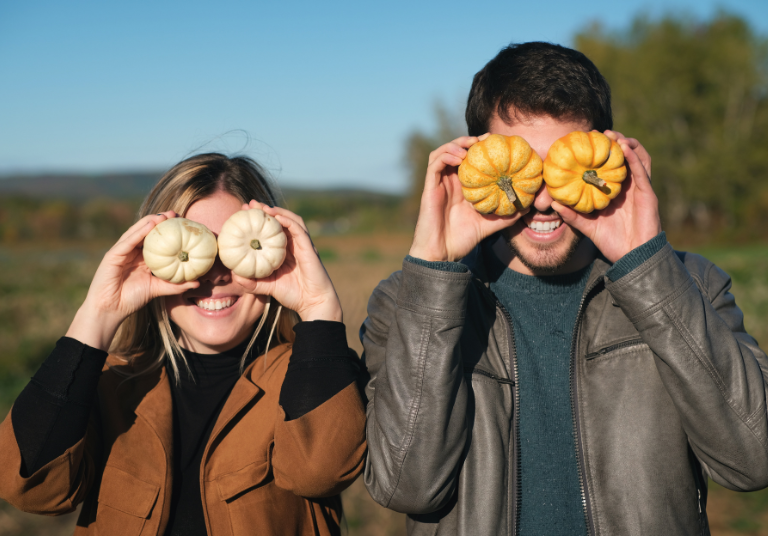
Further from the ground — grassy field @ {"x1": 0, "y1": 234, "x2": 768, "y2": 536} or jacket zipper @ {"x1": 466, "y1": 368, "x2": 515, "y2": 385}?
jacket zipper @ {"x1": 466, "y1": 368, "x2": 515, "y2": 385}

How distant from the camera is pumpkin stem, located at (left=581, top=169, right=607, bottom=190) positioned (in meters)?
2.38

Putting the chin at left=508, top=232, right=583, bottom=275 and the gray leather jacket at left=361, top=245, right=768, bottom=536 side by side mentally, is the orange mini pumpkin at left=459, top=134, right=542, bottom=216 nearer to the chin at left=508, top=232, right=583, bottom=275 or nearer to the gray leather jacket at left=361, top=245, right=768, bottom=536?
the chin at left=508, top=232, right=583, bottom=275

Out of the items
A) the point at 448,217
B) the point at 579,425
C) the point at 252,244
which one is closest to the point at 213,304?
the point at 252,244

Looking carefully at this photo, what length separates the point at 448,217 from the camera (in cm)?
256

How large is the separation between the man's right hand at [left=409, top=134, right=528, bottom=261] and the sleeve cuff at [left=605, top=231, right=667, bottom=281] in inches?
20.0

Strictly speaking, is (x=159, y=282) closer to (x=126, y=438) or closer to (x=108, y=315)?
(x=108, y=315)

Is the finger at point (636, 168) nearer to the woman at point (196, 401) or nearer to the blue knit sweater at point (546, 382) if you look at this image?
the blue knit sweater at point (546, 382)

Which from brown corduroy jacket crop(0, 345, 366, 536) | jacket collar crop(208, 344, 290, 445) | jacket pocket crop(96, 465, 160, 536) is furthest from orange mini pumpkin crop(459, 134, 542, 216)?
jacket pocket crop(96, 465, 160, 536)

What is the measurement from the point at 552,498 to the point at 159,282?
6.42ft

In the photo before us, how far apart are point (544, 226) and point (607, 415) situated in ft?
2.92

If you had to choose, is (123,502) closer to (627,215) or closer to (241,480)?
(241,480)

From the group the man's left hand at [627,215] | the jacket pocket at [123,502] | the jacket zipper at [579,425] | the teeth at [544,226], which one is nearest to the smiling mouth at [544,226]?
the teeth at [544,226]

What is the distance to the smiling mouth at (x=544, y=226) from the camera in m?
2.67

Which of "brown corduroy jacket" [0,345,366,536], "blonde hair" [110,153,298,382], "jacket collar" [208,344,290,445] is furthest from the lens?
"blonde hair" [110,153,298,382]
